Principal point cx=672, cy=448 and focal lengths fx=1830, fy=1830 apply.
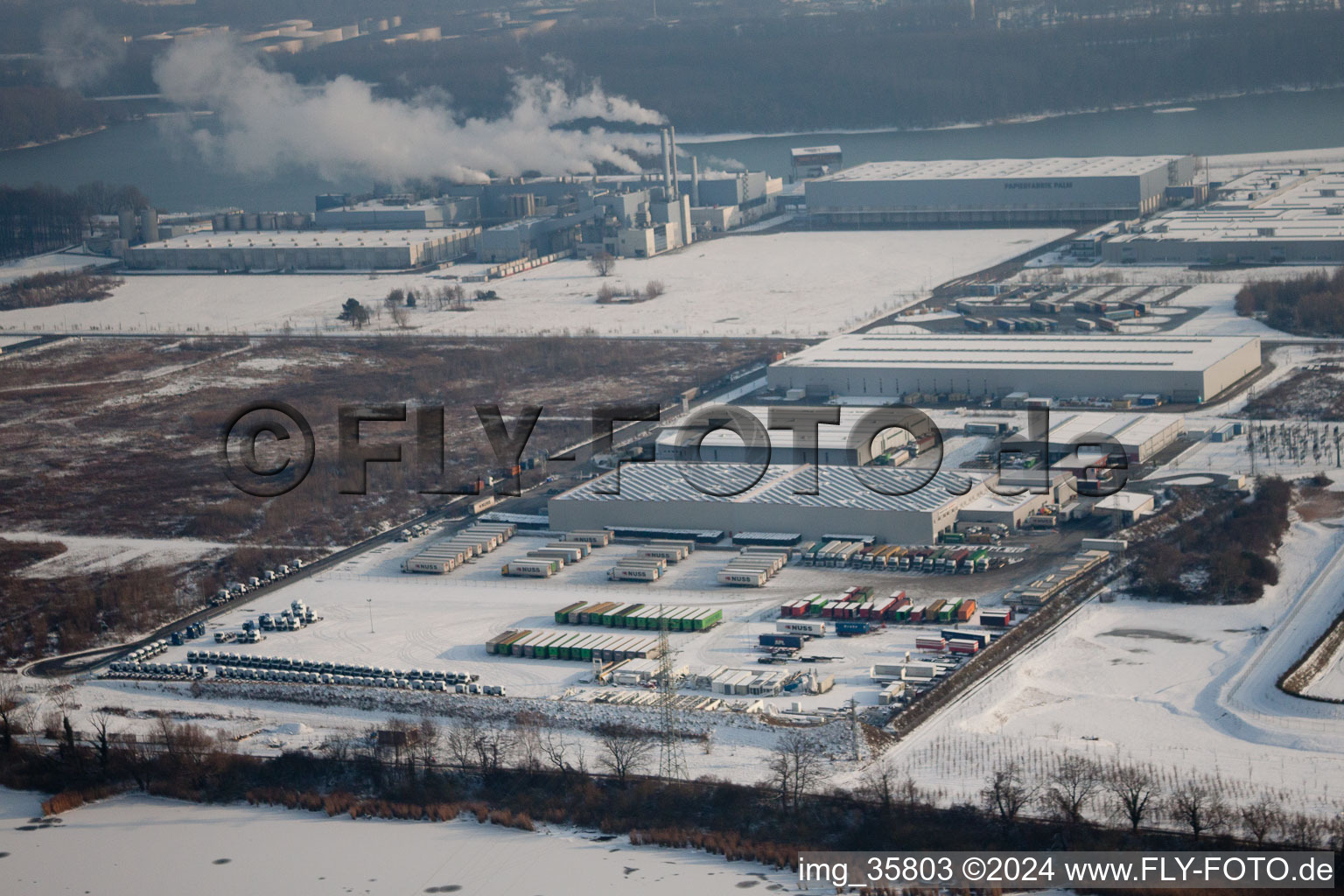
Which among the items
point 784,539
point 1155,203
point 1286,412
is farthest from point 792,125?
point 784,539

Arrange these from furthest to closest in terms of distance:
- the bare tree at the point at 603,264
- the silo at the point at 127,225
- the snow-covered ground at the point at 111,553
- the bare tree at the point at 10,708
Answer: the silo at the point at 127,225, the bare tree at the point at 603,264, the snow-covered ground at the point at 111,553, the bare tree at the point at 10,708

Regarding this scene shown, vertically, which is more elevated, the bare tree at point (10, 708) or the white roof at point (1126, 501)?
the white roof at point (1126, 501)

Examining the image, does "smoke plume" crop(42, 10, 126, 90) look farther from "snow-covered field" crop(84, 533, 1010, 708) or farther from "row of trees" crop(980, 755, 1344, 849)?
"row of trees" crop(980, 755, 1344, 849)

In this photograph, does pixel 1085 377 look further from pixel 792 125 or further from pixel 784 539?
pixel 792 125

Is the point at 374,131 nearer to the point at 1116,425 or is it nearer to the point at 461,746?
the point at 1116,425

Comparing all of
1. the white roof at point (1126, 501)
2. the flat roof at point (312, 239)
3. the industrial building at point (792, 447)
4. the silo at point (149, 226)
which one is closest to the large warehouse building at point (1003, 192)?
the flat roof at point (312, 239)

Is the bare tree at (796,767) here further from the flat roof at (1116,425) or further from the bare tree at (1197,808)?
the flat roof at (1116,425)

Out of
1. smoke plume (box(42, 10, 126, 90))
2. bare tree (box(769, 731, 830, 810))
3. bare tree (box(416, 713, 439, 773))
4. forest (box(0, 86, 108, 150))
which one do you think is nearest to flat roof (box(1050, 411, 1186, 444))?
bare tree (box(769, 731, 830, 810))

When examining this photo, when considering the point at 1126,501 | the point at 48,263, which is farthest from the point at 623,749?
the point at 48,263
